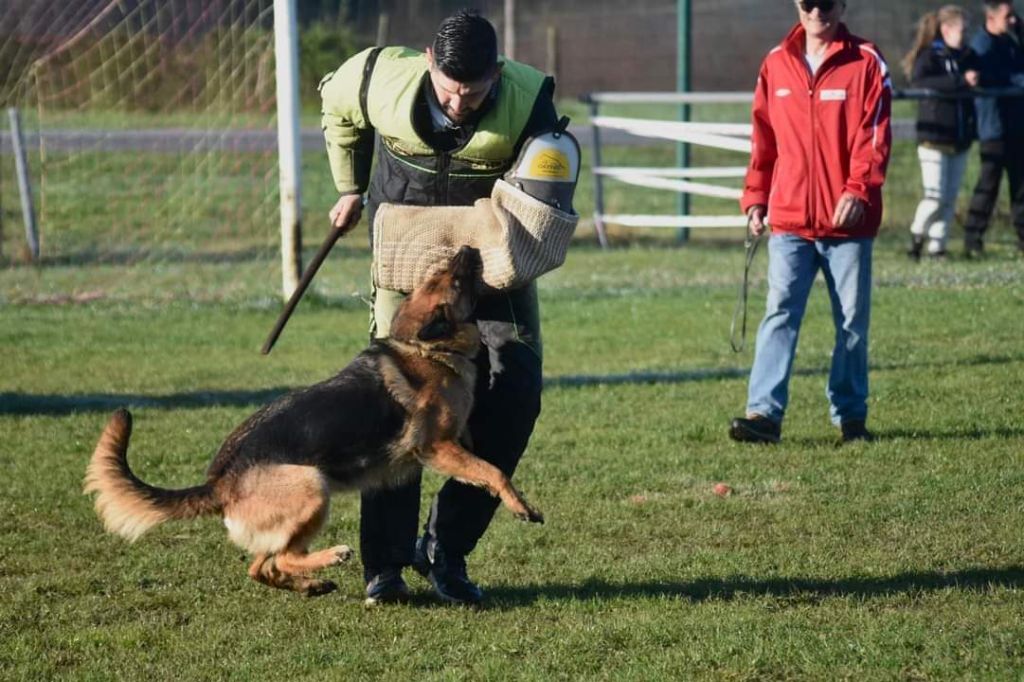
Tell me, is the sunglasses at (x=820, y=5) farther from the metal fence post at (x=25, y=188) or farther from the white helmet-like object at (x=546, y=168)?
the metal fence post at (x=25, y=188)

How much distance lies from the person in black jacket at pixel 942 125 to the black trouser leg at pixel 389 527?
938 cm

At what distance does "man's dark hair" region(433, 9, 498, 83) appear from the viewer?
15.0 feet

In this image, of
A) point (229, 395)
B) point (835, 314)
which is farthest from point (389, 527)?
point (229, 395)

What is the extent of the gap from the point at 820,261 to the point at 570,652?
11.5ft

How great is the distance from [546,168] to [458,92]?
387 mm

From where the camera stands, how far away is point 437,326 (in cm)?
492

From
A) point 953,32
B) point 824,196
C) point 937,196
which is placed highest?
point 953,32

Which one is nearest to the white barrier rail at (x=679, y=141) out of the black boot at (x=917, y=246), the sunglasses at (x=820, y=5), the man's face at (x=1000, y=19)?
the black boot at (x=917, y=246)

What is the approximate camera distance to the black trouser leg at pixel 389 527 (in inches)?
201

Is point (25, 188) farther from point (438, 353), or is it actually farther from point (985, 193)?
point (438, 353)

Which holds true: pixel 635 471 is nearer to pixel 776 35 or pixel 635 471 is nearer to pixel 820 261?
pixel 820 261

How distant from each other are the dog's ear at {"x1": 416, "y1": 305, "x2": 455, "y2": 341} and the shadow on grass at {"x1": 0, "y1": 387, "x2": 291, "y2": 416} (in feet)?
13.1

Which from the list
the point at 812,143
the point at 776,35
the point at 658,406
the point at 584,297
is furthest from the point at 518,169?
the point at 776,35

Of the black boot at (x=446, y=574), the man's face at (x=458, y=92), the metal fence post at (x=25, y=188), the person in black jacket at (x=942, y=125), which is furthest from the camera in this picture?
the metal fence post at (x=25, y=188)
